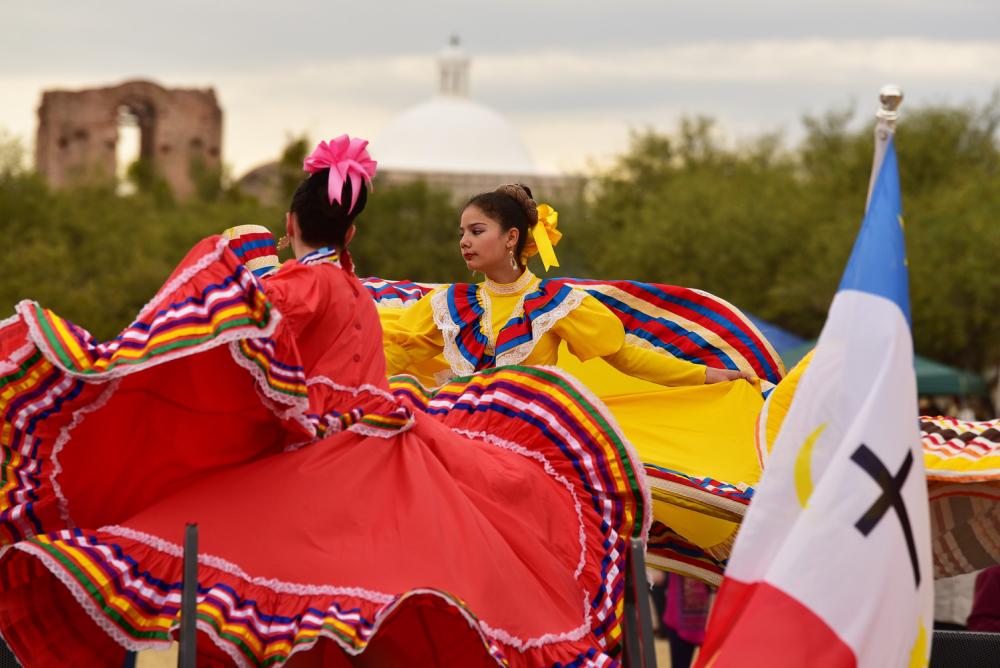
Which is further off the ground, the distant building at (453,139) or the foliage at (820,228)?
the foliage at (820,228)

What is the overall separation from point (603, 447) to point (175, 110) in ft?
224

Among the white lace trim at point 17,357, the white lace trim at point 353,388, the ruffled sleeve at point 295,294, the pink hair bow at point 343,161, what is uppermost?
the pink hair bow at point 343,161

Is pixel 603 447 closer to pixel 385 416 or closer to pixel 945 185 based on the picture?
pixel 385 416

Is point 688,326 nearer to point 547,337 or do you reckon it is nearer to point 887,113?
point 547,337

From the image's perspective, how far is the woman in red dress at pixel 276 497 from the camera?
4387 millimetres

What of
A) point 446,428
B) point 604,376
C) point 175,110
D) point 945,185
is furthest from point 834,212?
point 175,110

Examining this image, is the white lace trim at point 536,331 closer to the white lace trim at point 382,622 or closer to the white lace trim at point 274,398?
the white lace trim at point 274,398

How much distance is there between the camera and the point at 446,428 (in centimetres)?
509

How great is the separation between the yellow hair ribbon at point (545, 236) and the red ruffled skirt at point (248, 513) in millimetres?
1652

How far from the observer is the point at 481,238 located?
6.50 meters

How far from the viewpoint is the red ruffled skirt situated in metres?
4.38

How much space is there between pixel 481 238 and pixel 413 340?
0.48 m

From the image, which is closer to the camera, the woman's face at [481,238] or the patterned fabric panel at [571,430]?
the patterned fabric panel at [571,430]

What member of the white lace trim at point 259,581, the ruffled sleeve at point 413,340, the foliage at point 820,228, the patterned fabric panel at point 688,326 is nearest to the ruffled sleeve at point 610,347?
the patterned fabric panel at point 688,326
